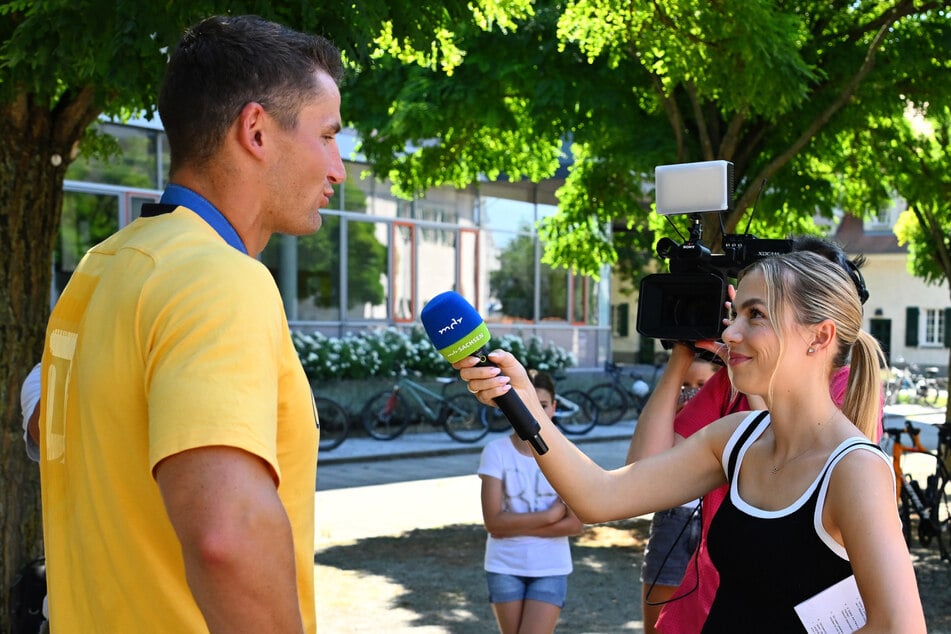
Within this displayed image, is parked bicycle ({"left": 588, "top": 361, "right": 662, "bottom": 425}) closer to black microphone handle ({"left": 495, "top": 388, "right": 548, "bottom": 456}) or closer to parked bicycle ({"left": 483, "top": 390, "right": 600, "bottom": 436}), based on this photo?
parked bicycle ({"left": 483, "top": 390, "right": 600, "bottom": 436})

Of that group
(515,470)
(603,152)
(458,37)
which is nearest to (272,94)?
(515,470)

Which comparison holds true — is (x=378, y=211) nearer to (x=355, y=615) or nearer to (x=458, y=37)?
(x=458, y=37)

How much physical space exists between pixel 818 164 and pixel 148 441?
989 centimetres

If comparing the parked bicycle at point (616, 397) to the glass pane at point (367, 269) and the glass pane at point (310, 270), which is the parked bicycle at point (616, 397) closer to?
the glass pane at point (367, 269)

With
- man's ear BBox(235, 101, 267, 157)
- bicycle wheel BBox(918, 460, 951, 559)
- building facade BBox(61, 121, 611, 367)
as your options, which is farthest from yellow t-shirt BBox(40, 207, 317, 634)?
building facade BBox(61, 121, 611, 367)

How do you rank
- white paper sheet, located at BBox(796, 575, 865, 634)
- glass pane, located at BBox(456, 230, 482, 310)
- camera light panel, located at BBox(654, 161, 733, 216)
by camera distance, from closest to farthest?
white paper sheet, located at BBox(796, 575, 865, 634) → camera light panel, located at BBox(654, 161, 733, 216) → glass pane, located at BBox(456, 230, 482, 310)

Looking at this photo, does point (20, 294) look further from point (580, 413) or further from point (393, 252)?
point (393, 252)

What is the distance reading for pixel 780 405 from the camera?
8.27 ft

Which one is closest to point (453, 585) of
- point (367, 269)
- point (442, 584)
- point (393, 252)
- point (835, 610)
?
point (442, 584)

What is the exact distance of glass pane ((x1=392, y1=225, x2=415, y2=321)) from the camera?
22.3 m

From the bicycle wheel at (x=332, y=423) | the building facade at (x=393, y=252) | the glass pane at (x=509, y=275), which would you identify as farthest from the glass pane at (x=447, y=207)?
the bicycle wheel at (x=332, y=423)

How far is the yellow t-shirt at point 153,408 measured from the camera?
4.58 ft

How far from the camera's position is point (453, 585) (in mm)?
7871

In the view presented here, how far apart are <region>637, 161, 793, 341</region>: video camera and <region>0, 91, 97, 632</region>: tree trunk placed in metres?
3.44
